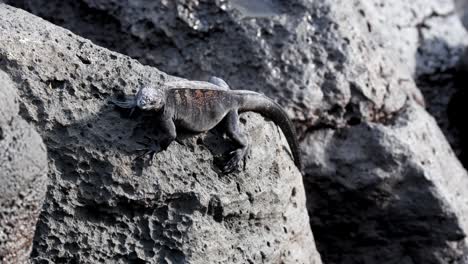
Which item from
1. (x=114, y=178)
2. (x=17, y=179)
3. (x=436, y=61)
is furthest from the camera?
(x=436, y=61)

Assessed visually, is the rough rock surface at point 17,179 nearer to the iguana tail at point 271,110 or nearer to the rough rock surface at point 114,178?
the rough rock surface at point 114,178

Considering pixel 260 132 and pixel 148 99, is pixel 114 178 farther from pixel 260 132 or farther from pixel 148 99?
pixel 260 132

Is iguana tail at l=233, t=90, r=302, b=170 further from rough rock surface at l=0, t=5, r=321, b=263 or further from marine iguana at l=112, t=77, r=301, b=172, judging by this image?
rough rock surface at l=0, t=5, r=321, b=263

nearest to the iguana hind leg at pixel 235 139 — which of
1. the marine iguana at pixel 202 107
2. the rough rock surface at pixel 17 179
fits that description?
the marine iguana at pixel 202 107

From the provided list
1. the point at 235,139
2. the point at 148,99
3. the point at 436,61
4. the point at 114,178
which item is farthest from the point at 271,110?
the point at 436,61

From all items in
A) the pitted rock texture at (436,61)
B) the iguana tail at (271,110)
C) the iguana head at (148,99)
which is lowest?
the iguana head at (148,99)

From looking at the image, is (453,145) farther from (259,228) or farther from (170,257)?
(170,257)
